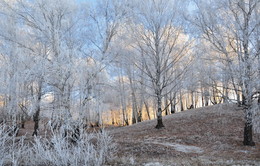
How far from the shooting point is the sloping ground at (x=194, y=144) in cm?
558

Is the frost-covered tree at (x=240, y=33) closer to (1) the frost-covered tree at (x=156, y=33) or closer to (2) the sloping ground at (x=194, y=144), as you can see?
(2) the sloping ground at (x=194, y=144)

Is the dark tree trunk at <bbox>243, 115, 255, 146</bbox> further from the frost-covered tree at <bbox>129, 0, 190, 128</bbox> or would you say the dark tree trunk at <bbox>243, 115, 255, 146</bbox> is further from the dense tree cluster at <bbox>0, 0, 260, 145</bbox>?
the frost-covered tree at <bbox>129, 0, 190, 128</bbox>

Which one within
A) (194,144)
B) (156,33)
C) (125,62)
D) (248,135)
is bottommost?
(194,144)

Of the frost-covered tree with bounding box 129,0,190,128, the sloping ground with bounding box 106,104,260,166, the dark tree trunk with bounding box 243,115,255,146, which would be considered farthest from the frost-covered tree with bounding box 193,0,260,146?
the frost-covered tree with bounding box 129,0,190,128

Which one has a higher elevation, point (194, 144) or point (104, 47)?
point (104, 47)

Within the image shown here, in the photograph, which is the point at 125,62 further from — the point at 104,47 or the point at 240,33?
the point at 240,33

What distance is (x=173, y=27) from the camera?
11680mm

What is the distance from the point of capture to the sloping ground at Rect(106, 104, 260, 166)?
558 centimetres

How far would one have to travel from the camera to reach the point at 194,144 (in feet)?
29.1

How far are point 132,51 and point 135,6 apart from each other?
256 centimetres

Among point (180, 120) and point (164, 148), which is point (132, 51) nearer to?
point (180, 120)

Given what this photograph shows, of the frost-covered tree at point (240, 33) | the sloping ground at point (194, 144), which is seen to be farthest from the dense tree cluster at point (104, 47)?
the sloping ground at point (194, 144)

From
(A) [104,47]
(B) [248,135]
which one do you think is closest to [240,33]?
(B) [248,135]

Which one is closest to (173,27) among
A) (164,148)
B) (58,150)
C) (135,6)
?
(135,6)
